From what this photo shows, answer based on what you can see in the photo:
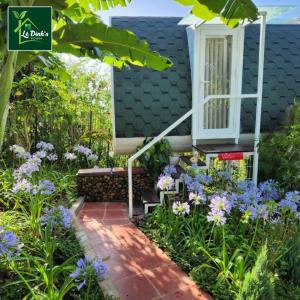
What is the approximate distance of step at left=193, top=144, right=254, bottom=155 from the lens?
18.5 ft

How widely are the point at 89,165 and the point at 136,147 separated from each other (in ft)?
4.58

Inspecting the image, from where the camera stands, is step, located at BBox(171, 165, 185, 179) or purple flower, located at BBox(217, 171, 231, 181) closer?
purple flower, located at BBox(217, 171, 231, 181)

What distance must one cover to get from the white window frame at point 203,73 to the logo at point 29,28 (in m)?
3.29

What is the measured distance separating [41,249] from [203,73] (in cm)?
411

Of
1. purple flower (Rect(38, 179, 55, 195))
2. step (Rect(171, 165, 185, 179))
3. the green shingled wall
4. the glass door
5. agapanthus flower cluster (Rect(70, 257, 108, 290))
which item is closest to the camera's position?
agapanthus flower cluster (Rect(70, 257, 108, 290))

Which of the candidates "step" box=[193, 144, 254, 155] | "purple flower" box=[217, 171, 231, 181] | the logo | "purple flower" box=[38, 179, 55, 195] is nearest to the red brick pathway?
"purple flower" box=[38, 179, 55, 195]

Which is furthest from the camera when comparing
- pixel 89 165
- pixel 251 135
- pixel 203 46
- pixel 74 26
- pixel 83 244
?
pixel 89 165

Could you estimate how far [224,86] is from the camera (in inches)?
249

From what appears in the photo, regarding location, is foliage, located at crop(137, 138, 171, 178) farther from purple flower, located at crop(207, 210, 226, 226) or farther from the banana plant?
purple flower, located at crop(207, 210, 226, 226)

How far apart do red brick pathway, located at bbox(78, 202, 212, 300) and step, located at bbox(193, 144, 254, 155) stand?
5.61 feet

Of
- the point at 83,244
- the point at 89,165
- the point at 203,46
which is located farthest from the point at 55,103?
the point at 83,244

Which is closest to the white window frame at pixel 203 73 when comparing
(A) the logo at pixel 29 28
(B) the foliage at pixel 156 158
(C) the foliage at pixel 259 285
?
(B) the foliage at pixel 156 158

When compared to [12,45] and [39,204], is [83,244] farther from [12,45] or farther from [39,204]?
[12,45]

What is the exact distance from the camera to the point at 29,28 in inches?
124
